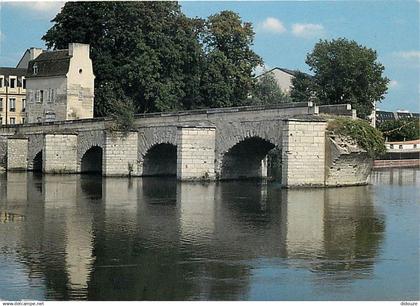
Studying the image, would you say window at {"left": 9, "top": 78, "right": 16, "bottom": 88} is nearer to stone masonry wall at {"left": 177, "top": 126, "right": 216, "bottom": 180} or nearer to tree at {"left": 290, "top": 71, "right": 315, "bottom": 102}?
tree at {"left": 290, "top": 71, "right": 315, "bottom": 102}

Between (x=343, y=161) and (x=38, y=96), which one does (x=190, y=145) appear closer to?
(x=343, y=161)

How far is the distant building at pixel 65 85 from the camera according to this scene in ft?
167

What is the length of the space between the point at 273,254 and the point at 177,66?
36361 millimetres

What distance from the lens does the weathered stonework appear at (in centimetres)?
3228

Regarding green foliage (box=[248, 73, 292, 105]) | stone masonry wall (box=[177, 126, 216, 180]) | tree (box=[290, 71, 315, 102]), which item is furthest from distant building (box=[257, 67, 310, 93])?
stone masonry wall (box=[177, 126, 216, 180])

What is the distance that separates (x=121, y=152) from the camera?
41.8m

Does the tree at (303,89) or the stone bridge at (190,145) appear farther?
the tree at (303,89)

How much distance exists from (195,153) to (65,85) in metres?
17.5

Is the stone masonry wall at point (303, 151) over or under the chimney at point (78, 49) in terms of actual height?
under

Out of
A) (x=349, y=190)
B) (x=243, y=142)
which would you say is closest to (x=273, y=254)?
(x=349, y=190)

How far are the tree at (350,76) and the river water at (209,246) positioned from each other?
26.1 metres

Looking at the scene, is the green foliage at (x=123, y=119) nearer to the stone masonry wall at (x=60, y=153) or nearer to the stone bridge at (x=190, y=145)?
the stone bridge at (x=190, y=145)

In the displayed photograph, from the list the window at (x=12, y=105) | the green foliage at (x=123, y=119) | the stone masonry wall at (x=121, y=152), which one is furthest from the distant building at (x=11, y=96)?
the stone masonry wall at (x=121, y=152)

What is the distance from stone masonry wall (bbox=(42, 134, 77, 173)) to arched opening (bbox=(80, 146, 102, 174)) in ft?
2.25
